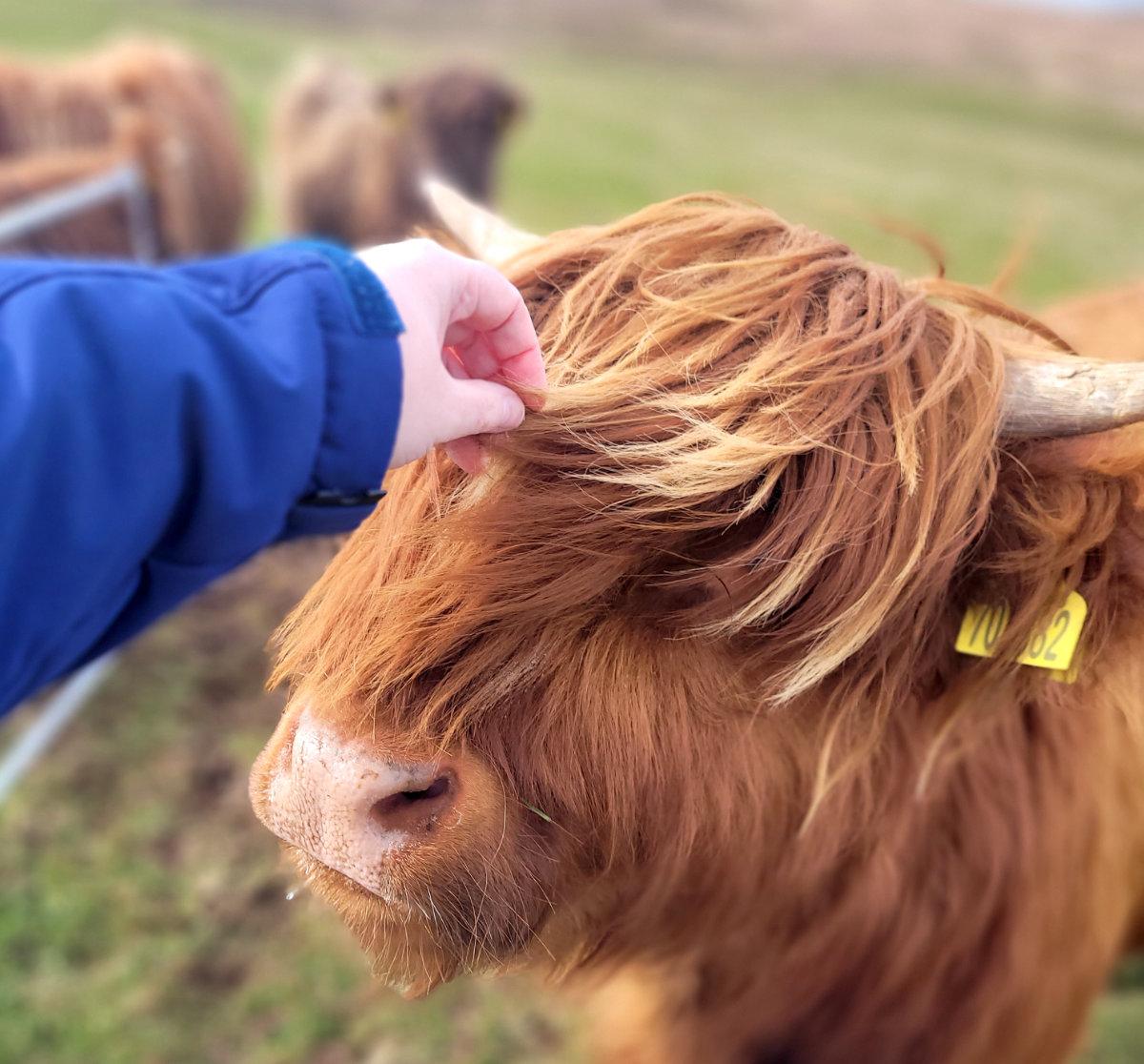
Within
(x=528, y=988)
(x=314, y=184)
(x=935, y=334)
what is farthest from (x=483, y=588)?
(x=314, y=184)

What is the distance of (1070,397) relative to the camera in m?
1.29

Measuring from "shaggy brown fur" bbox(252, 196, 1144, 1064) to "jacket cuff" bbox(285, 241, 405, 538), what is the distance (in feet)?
0.53

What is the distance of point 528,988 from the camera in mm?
3025

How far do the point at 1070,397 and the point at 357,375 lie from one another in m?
0.91

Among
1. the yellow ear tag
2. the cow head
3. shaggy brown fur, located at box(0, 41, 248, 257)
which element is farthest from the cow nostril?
the cow head

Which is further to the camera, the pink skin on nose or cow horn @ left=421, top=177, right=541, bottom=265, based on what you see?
cow horn @ left=421, top=177, right=541, bottom=265

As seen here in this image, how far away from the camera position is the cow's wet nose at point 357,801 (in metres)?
1.18

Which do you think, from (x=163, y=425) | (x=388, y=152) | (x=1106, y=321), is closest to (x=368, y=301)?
(x=163, y=425)

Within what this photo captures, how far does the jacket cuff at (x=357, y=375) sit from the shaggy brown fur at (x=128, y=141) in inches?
139

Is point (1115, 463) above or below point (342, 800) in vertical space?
above

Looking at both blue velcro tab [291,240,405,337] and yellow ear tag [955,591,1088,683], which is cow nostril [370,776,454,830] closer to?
blue velcro tab [291,240,405,337]

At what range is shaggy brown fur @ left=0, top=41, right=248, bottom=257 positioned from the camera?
4.38m

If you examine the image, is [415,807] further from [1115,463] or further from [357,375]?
[1115,463]

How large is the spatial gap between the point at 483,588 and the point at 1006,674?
2.62ft
